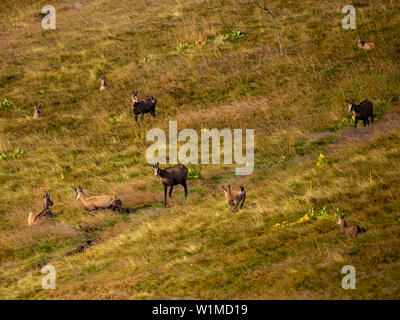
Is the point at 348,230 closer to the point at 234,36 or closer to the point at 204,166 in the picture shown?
the point at 204,166

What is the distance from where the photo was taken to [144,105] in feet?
85.0

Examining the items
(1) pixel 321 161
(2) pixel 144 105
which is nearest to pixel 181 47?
(2) pixel 144 105

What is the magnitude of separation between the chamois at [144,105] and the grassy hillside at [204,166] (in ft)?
1.81

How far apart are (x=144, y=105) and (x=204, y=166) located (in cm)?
618

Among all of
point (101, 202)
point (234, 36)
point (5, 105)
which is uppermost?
point (234, 36)

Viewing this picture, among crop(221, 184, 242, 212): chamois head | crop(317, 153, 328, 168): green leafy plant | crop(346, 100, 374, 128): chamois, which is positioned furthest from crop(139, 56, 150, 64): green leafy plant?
crop(221, 184, 242, 212): chamois head

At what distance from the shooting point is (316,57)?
28781 millimetres

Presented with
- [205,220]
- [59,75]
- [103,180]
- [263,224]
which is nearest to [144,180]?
[103,180]

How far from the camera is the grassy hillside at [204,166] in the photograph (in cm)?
1293

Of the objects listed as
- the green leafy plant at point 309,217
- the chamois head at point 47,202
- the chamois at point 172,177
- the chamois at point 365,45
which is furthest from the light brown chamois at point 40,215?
the chamois at point 365,45

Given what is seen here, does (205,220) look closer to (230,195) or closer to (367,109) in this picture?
(230,195)

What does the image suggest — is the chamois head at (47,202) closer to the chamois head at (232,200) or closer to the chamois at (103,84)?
the chamois head at (232,200)

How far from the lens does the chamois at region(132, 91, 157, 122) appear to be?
2559 cm

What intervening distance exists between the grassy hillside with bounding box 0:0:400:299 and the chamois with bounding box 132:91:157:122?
0.55m
